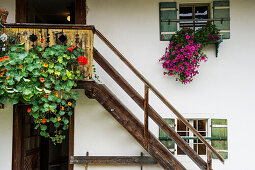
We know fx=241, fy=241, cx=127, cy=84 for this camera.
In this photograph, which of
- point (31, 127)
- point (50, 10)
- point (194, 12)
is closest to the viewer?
point (194, 12)

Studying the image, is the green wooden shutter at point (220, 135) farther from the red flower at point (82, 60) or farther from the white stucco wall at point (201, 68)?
the red flower at point (82, 60)

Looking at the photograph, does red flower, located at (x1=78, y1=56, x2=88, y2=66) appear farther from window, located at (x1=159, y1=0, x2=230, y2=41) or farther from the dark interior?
the dark interior

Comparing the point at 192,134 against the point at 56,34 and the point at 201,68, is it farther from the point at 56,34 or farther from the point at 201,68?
the point at 56,34

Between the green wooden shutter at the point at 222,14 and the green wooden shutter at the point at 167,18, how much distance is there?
2.77 feet

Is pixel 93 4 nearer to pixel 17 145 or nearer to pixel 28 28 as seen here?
pixel 28 28

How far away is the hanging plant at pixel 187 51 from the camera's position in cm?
472

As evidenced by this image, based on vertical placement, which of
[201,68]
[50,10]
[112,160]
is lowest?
[112,160]

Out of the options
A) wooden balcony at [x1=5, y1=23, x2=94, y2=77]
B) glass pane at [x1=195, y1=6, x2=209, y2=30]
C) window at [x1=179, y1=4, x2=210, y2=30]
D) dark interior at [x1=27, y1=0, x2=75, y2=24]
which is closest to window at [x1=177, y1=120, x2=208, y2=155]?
window at [x1=179, y1=4, x2=210, y2=30]

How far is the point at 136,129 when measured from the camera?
4.17m

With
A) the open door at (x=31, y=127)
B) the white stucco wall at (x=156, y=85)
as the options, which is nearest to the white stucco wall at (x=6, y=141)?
the white stucco wall at (x=156, y=85)

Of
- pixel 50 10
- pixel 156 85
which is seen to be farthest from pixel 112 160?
pixel 50 10

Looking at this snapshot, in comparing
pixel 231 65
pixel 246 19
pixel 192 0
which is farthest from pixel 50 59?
pixel 246 19

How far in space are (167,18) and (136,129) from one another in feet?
7.92

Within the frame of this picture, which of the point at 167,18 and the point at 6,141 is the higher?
the point at 167,18
